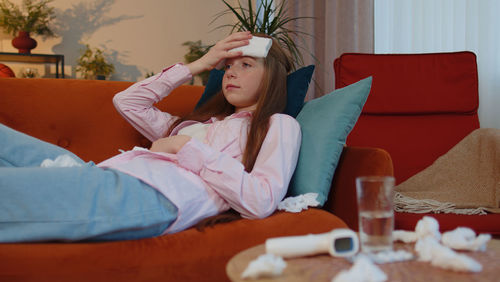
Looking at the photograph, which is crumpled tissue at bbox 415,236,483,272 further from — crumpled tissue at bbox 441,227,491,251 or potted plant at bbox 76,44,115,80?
potted plant at bbox 76,44,115,80

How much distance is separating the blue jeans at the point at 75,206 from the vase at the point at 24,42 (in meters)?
2.93

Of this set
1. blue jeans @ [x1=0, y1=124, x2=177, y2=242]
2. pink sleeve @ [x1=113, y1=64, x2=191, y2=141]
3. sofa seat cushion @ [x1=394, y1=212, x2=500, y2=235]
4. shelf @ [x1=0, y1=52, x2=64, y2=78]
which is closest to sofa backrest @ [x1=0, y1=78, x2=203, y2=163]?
pink sleeve @ [x1=113, y1=64, x2=191, y2=141]

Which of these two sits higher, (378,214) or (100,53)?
(100,53)

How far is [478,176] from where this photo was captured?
64.8 inches

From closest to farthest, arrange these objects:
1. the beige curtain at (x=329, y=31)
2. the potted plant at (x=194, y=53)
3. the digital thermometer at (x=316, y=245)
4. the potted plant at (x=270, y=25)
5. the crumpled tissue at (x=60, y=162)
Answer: the digital thermometer at (x=316, y=245) → the crumpled tissue at (x=60, y=162) → the potted plant at (x=270, y=25) → the beige curtain at (x=329, y=31) → the potted plant at (x=194, y=53)

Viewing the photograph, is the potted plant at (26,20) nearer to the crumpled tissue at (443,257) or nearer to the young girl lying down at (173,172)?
the young girl lying down at (173,172)

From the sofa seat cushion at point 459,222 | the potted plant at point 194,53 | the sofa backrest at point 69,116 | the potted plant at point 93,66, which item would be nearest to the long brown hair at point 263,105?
the sofa backrest at point 69,116

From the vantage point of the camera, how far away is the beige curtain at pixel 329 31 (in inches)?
116

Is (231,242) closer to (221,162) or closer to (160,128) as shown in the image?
(221,162)

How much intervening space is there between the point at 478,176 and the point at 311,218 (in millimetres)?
912

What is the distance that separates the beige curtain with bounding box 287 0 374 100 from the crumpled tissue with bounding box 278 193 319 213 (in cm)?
202

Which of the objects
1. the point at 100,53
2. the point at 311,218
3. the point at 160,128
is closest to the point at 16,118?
the point at 160,128

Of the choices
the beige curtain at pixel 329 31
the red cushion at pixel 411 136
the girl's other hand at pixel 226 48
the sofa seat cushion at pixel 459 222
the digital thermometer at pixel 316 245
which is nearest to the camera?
the digital thermometer at pixel 316 245

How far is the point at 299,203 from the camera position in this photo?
116cm
